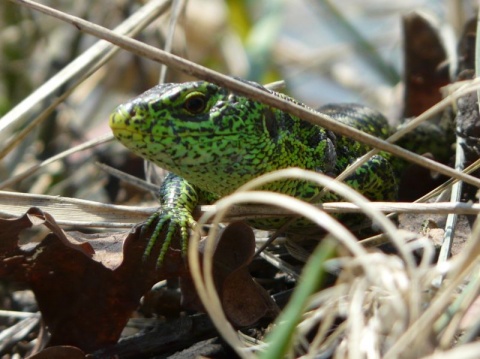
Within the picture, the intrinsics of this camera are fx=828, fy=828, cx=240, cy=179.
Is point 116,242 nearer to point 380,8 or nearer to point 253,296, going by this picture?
point 253,296

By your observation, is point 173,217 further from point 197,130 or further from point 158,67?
point 158,67

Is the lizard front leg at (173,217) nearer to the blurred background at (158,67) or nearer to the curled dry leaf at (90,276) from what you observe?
the curled dry leaf at (90,276)

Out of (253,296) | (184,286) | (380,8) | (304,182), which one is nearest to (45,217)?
(184,286)

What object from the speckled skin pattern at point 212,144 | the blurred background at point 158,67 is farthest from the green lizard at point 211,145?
the blurred background at point 158,67

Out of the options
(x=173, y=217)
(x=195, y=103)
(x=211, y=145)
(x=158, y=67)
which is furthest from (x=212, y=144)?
(x=158, y=67)

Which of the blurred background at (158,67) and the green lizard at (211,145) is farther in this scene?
the blurred background at (158,67)

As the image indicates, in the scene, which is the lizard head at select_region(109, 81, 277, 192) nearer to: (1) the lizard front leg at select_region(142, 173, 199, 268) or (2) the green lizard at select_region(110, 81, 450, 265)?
(2) the green lizard at select_region(110, 81, 450, 265)

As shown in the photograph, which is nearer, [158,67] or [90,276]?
[90,276]
